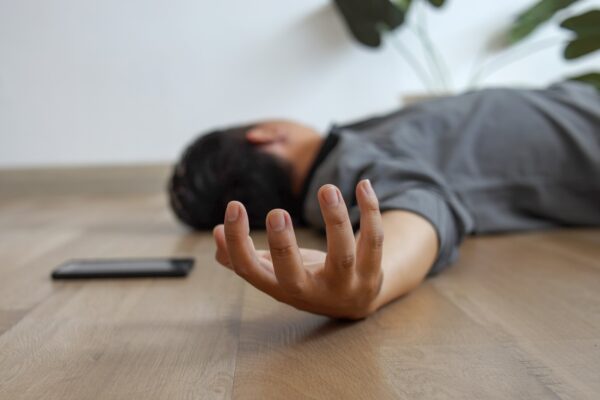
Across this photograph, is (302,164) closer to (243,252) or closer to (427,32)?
(243,252)

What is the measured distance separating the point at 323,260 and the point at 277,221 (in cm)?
13

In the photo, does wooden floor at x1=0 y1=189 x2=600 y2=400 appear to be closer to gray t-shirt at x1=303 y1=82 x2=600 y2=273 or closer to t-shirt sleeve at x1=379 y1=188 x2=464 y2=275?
t-shirt sleeve at x1=379 y1=188 x2=464 y2=275

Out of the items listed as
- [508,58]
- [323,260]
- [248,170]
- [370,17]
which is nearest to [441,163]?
[248,170]

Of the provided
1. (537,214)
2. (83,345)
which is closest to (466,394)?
(83,345)

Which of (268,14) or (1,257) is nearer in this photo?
(1,257)

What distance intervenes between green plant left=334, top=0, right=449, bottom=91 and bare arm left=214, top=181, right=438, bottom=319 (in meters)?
1.14

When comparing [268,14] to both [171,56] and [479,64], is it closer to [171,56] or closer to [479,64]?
[171,56]

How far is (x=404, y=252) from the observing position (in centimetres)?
77

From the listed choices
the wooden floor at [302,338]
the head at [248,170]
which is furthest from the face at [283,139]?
the wooden floor at [302,338]

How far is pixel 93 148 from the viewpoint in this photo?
2.56m

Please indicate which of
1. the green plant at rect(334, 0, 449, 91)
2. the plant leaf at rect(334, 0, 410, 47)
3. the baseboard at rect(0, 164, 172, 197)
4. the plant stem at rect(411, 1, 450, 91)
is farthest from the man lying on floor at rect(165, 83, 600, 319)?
the baseboard at rect(0, 164, 172, 197)

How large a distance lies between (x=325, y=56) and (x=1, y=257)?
5.41 ft

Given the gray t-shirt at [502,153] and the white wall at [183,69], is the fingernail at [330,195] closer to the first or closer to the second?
the gray t-shirt at [502,153]

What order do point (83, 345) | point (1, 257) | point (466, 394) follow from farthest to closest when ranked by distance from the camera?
1. point (1, 257)
2. point (83, 345)
3. point (466, 394)
